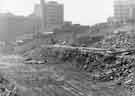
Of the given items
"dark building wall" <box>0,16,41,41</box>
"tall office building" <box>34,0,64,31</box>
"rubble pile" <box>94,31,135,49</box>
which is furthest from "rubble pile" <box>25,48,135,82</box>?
"tall office building" <box>34,0,64,31</box>

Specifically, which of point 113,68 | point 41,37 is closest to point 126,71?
point 113,68

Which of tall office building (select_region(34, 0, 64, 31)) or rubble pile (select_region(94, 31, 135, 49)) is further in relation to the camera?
tall office building (select_region(34, 0, 64, 31))

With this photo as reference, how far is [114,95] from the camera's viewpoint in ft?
47.3

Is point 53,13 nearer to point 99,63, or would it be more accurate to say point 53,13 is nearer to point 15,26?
point 15,26

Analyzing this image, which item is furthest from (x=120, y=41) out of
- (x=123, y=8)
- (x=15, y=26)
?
(x=15, y=26)

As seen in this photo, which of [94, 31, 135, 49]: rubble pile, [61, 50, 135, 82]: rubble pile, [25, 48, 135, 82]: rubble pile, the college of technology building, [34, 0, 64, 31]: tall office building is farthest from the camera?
[34, 0, 64, 31]: tall office building

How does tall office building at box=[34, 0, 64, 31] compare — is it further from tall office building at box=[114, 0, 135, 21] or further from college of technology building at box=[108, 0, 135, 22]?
tall office building at box=[114, 0, 135, 21]

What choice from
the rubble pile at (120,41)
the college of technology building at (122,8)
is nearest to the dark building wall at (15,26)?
the college of technology building at (122,8)


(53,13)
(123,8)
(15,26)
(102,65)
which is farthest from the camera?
(53,13)

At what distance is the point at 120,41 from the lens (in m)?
28.0

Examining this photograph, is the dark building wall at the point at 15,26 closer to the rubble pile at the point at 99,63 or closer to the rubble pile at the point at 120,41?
the rubble pile at the point at 99,63

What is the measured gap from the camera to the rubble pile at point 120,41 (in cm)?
2619

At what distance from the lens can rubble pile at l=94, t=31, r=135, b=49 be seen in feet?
85.9

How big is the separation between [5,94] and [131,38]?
21538 millimetres
